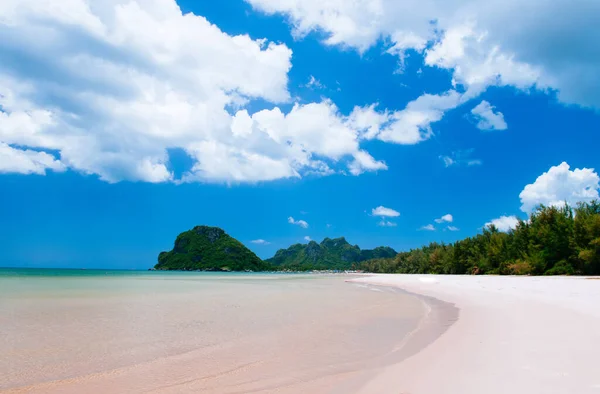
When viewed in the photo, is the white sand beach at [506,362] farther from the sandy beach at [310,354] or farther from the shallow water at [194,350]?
the shallow water at [194,350]

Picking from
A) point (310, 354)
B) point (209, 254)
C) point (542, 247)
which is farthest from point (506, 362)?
point (209, 254)

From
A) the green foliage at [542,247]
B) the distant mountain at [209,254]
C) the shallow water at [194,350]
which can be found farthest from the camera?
the distant mountain at [209,254]

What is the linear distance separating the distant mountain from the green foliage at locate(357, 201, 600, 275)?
126721 mm

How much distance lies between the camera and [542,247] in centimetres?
4306

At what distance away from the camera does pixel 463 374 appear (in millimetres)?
4754

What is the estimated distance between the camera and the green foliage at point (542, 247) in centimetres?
3612

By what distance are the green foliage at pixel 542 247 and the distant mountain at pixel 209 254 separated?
126721 mm

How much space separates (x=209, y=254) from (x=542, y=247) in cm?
15902

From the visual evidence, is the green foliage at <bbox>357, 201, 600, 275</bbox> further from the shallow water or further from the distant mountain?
the distant mountain

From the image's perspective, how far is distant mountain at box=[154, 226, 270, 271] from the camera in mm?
177250

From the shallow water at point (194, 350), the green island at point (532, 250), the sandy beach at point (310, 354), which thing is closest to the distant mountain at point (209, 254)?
the green island at point (532, 250)

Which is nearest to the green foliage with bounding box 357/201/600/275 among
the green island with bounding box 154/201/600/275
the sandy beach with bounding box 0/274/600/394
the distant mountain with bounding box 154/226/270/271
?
the green island with bounding box 154/201/600/275

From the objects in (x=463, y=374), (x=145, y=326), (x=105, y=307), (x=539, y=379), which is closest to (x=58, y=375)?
(x=145, y=326)

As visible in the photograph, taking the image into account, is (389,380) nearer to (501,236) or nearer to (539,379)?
(539,379)
